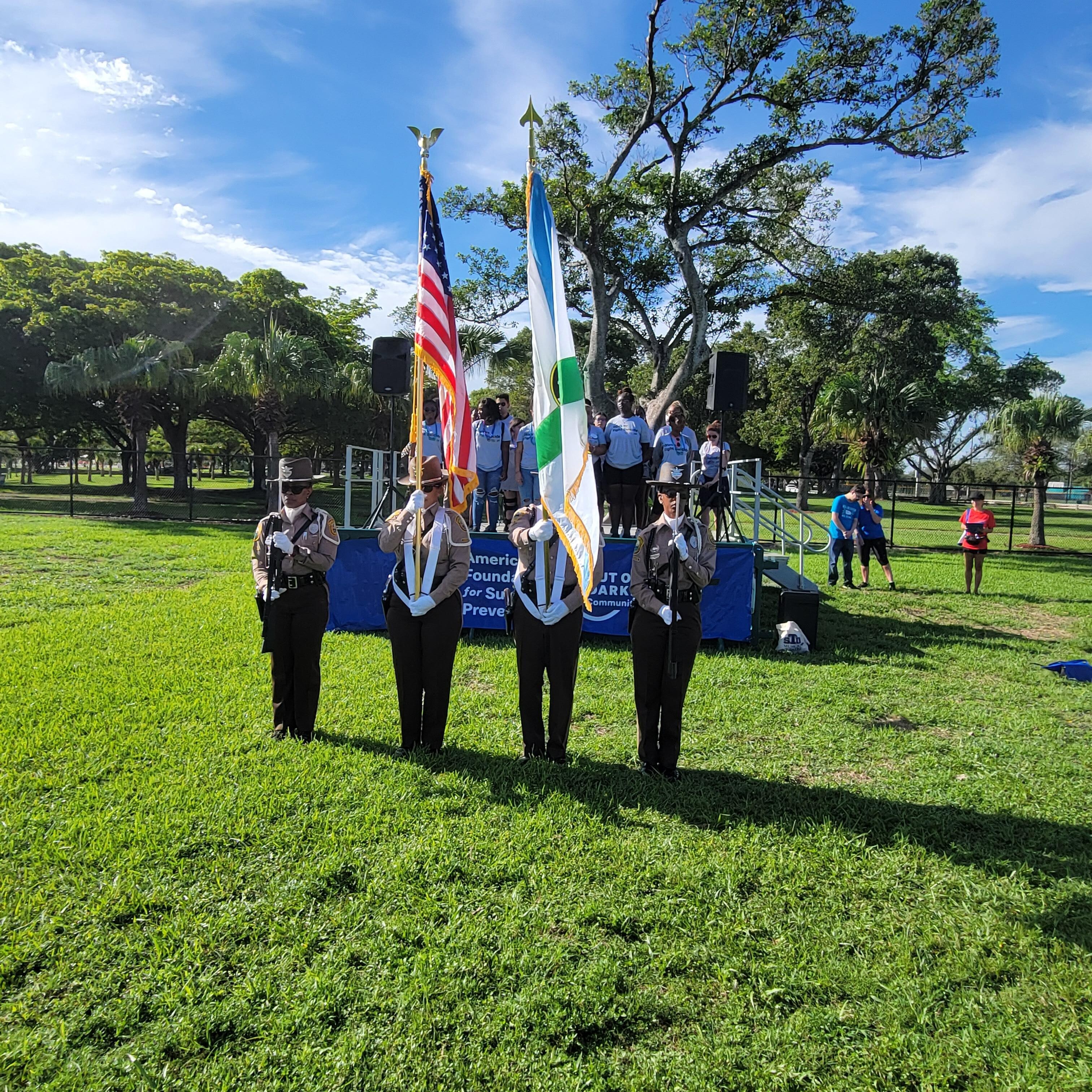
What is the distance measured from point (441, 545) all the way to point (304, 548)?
1.03 meters

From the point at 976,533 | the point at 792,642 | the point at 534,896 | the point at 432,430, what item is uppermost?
the point at 432,430

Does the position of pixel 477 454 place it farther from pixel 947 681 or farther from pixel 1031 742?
pixel 1031 742

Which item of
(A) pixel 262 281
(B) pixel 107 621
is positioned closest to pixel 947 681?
(B) pixel 107 621

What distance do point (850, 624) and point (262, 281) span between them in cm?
3142

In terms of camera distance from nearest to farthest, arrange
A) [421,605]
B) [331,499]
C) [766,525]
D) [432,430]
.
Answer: [421,605] → [432,430] → [766,525] → [331,499]

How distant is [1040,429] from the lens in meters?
24.6

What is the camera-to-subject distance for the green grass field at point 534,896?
265cm

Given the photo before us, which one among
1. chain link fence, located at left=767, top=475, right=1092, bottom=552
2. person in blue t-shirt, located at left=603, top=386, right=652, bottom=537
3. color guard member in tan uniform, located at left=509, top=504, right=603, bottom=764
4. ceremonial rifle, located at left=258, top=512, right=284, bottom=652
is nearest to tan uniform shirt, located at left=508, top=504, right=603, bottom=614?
color guard member in tan uniform, located at left=509, top=504, right=603, bottom=764

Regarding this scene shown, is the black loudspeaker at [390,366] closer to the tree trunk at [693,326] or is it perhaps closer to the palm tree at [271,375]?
the tree trunk at [693,326]

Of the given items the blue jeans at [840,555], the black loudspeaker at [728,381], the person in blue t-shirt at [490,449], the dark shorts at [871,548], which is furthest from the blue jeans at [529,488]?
the dark shorts at [871,548]

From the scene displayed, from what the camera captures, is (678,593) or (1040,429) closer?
(678,593)

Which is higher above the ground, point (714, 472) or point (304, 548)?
point (714, 472)

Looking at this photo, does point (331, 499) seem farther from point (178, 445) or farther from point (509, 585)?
point (509, 585)

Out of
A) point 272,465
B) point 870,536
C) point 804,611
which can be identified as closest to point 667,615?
point 804,611
